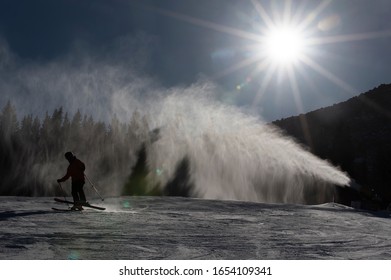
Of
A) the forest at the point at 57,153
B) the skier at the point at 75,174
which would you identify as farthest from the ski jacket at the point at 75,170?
the forest at the point at 57,153

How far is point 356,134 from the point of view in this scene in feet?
301

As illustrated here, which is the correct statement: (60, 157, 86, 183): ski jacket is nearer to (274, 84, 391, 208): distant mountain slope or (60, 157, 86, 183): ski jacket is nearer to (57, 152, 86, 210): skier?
(57, 152, 86, 210): skier

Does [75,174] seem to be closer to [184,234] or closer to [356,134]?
[184,234]

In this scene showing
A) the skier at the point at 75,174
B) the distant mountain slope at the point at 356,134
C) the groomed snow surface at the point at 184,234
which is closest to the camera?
the groomed snow surface at the point at 184,234

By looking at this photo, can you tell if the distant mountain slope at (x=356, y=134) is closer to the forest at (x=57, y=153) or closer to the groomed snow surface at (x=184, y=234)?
the forest at (x=57, y=153)

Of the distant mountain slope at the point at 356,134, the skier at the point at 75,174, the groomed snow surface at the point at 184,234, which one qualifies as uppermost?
the distant mountain slope at the point at 356,134

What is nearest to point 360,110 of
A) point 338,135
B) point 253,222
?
point 338,135

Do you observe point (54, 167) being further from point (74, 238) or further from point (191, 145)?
point (74, 238)

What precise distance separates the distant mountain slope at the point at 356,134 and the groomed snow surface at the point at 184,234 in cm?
6434

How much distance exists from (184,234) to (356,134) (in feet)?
282

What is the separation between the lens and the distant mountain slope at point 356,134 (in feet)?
268

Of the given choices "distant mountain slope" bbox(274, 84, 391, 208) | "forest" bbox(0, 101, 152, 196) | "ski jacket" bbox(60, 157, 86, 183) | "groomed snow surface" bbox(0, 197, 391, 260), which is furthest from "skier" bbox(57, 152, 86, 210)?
"distant mountain slope" bbox(274, 84, 391, 208)

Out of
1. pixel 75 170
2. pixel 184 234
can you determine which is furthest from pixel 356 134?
pixel 184 234

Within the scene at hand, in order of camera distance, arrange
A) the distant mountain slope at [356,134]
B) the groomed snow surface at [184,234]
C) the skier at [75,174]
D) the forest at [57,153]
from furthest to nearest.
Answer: the distant mountain slope at [356,134] → the forest at [57,153] → the skier at [75,174] → the groomed snow surface at [184,234]
